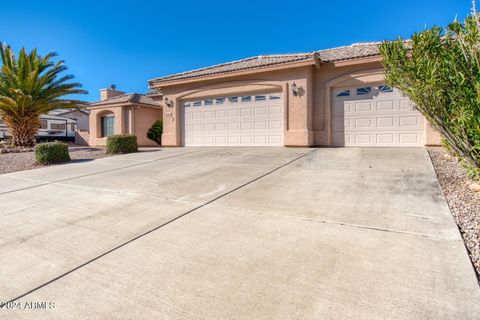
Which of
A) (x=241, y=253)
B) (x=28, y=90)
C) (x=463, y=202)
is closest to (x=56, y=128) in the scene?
(x=28, y=90)

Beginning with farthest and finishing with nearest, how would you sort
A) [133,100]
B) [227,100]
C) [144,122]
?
[144,122], [133,100], [227,100]

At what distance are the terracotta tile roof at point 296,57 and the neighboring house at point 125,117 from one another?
3.83 m

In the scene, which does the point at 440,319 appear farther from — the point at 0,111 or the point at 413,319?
the point at 0,111

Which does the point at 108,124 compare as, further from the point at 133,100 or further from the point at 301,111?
the point at 301,111

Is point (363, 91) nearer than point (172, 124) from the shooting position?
Yes

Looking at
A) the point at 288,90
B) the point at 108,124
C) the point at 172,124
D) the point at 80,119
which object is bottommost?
the point at 172,124

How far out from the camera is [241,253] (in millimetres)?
2711

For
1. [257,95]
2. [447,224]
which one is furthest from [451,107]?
[257,95]

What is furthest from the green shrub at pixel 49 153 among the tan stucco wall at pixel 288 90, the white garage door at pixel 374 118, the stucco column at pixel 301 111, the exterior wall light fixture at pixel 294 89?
the white garage door at pixel 374 118

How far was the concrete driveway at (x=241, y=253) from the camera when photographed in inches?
77.0

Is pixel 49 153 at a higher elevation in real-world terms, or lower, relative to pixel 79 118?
lower

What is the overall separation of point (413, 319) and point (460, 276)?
2.52 ft

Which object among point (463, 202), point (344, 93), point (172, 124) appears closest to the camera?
point (463, 202)

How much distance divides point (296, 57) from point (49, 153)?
410 inches
